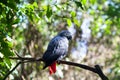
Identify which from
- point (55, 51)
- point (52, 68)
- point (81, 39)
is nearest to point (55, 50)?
point (55, 51)

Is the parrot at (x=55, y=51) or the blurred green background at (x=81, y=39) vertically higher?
the parrot at (x=55, y=51)

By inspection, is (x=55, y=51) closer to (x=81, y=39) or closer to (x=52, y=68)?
(x=52, y=68)

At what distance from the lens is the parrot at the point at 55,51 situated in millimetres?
3771

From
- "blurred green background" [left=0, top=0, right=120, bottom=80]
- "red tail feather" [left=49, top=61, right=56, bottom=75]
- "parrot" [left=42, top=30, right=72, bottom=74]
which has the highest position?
"parrot" [left=42, top=30, right=72, bottom=74]

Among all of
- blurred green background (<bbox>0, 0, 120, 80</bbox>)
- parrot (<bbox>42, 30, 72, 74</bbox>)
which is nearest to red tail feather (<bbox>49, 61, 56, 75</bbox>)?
parrot (<bbox>42, 30, 72, 74</bbox>)

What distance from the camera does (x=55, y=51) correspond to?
4.11m

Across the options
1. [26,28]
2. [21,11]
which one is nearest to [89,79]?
[26,28]

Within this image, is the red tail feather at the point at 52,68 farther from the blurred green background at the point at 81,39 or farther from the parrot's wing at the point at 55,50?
the blurred green background at the point at 81,39

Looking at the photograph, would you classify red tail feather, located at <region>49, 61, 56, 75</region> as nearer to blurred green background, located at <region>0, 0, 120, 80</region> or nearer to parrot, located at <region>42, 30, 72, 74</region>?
parrot, located at <region>42, 30, 72, 74</region>

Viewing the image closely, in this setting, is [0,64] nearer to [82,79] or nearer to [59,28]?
[59,28]

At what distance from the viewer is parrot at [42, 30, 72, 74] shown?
3.77 metres

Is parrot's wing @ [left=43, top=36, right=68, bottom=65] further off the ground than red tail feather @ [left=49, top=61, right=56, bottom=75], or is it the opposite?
parrot's wing @ [left=43, top=36, right=68, bottom=65]

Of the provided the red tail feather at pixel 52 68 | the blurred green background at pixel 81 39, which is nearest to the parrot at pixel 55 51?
the red tail feather at pixel 52 68

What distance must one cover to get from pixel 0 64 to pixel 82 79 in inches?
292
